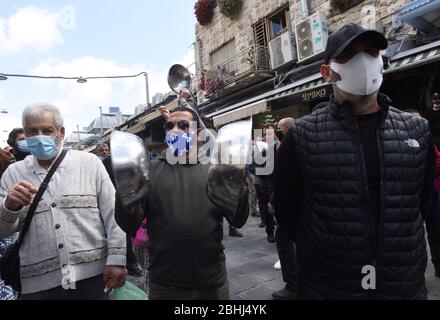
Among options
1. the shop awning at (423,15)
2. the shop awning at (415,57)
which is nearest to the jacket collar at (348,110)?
the shop awning at (415,57)

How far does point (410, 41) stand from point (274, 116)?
469 cm

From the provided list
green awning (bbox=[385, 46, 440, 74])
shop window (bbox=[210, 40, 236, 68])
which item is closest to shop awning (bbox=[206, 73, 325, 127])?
green awning (bbox=[385, 46, 440, 74])

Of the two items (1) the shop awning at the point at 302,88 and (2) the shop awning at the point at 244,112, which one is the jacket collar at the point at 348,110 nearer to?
(1) the shop awning at the point at 302,88

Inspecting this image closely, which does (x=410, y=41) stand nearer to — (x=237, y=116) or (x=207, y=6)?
(x=237, y=116)

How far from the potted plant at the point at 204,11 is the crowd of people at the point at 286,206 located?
41.9 ft

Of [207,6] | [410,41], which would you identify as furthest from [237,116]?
[207,6]

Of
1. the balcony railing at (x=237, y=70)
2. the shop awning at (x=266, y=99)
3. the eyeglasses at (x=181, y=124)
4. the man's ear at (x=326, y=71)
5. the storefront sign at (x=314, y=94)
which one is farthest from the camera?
the balcony railing at (x=237, y=70)

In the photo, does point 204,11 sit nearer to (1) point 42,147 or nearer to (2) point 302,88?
(2) point 302,88

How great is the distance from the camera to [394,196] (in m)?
1.33

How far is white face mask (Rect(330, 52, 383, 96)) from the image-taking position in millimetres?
1419

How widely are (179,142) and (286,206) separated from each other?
2.40 ft

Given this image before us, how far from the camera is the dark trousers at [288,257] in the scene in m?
2.95

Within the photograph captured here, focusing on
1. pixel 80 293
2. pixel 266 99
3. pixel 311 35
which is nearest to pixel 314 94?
pixel 266 99
